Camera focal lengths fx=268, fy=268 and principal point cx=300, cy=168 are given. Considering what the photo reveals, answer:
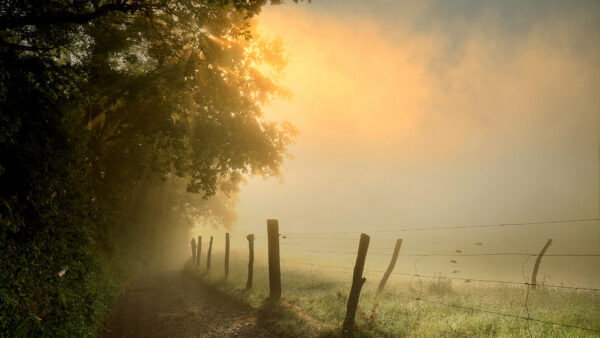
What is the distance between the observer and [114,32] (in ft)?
34.4

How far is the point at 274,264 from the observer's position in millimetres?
10492

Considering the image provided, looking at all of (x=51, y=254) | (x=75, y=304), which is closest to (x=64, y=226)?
(x=51, y=254)

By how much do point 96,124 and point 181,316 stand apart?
9057 mm

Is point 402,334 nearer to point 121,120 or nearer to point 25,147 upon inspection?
point 25,147

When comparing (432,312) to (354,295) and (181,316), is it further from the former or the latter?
(181,316)

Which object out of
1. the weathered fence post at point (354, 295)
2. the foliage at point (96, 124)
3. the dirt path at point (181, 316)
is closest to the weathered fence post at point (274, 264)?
the dirt path at point (181, 316)

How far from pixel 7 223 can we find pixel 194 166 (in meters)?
8.75

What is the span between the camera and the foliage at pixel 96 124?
5160mm

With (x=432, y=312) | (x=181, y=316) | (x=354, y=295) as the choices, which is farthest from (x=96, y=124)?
(x=432, y=312)

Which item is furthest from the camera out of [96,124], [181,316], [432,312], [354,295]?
[96,124]

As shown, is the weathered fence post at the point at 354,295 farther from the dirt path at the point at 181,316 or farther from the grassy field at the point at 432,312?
the dirt path at the point at 181,316

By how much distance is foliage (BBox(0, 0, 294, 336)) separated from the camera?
16.9 feet

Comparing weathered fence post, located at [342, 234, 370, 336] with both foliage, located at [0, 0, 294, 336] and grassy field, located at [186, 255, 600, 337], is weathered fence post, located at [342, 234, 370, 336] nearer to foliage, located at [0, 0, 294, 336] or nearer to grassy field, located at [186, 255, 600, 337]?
grassy field, located at [186, 255, 600, 337]

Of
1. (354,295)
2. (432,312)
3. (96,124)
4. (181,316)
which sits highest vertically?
(96,124)
